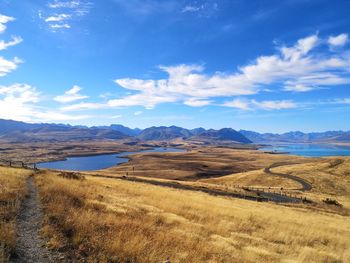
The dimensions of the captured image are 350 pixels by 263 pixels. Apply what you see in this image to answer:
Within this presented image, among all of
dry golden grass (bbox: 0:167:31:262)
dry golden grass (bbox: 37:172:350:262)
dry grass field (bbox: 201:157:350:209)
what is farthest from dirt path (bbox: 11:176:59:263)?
dry grass field (bbox: 201:157:350:209)

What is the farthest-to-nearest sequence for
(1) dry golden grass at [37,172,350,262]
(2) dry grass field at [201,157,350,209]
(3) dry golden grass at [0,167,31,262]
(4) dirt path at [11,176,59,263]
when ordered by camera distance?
1. (2) dry grass field at [201,157,350,209]
2. (1) dry golden grass at [37,172,350,262]
3. (4) dirt path at [11,176,59,263]
4. (3) dry golden grass at [0,167,31,262]

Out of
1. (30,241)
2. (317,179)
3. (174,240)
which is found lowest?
(317,179)

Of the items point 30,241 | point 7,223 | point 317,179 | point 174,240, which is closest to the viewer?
point 30,241

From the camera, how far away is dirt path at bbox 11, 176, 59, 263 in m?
8.02

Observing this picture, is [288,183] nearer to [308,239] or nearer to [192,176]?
[192,176]

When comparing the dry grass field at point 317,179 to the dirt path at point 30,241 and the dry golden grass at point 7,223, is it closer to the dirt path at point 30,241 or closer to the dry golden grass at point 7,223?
the dry golden grass at point 7,223

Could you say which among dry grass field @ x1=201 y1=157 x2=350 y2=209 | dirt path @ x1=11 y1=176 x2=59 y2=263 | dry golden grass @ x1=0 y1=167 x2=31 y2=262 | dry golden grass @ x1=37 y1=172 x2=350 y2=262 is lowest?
dry grass field @ x1=201 y1=157 x2=350 y2=209

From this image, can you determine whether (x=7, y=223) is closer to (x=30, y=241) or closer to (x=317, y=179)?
(x=30, y=241)

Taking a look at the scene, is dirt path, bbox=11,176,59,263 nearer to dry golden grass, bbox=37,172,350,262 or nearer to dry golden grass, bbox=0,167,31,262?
dry golden grass, bbox=0,167,31,262

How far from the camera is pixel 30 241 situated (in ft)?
30.3

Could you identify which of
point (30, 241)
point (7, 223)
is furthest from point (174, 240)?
point (7, 223)

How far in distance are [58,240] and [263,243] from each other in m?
10.9

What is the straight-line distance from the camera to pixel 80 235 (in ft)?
32.8

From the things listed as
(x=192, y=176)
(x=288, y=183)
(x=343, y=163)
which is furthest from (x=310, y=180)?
(x=192, y=176)
